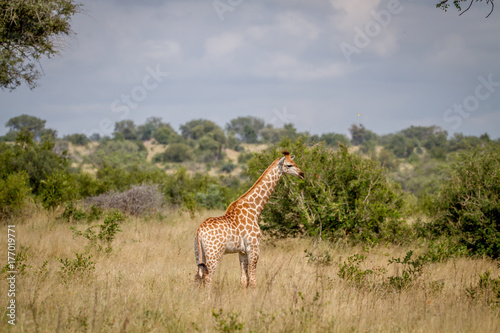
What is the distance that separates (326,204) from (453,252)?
3.07m

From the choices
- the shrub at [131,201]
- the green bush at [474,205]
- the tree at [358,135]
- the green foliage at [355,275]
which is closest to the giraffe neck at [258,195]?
the green foliage at [355,275]

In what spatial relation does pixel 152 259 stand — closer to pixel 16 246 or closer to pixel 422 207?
pixel 16 246

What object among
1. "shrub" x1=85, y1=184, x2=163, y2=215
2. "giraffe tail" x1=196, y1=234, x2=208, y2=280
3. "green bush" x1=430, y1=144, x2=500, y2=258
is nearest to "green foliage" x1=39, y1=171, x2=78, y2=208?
"shrub" x1=85, y1=184, x2=163, y2=215

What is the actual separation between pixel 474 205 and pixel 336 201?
3235 mm

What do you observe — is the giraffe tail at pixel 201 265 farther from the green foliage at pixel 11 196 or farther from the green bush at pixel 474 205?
the green foliage at pixel 11 196

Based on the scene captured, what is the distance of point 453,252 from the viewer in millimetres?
9617

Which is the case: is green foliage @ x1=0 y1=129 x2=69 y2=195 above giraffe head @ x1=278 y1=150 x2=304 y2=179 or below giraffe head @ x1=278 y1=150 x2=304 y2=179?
above

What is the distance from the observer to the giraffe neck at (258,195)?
7.08 meters

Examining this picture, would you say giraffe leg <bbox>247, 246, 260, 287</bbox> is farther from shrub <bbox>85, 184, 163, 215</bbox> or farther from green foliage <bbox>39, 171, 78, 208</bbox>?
shrub <bbox>85, 184, 163, 215</bbox>

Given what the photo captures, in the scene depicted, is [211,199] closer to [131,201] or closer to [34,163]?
[131,201]

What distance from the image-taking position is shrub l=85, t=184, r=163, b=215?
15672mm

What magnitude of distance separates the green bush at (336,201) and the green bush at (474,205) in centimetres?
116

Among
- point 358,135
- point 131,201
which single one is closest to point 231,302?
point 131,201

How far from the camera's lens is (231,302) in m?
5.88
